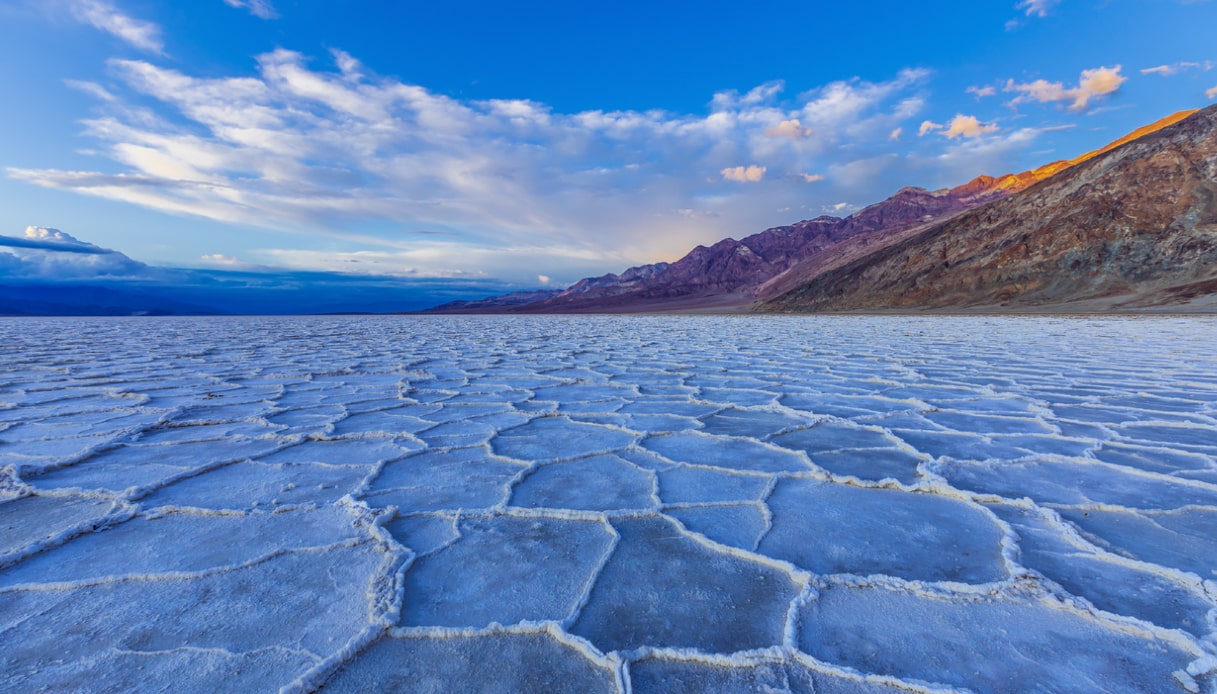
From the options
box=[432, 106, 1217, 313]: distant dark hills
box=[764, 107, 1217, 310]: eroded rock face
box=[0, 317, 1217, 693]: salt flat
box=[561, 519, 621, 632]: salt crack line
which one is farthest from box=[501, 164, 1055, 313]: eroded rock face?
box=[561, 519, 621, 632]: salt crack line

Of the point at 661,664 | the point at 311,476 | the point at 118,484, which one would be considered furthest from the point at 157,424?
the point at 661,664

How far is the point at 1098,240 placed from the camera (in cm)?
2366

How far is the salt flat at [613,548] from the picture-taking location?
0.96 metres

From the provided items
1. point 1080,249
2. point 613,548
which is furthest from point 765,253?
point 613,548

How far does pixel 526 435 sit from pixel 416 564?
1.27 m

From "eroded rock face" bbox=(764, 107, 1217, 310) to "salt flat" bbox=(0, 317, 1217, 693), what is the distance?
24965 millimetres

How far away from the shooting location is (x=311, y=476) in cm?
197

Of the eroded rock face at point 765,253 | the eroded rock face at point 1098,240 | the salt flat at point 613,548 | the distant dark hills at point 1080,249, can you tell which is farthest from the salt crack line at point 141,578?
the eroded rock face at point 765,253

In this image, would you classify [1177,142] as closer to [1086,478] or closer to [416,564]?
[1086,478]

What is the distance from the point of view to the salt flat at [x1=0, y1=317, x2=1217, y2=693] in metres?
0.96

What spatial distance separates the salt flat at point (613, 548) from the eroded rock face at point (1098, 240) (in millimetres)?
24965

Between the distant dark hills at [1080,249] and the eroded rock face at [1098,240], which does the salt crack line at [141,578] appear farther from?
the eroded rock face at [1098,240]

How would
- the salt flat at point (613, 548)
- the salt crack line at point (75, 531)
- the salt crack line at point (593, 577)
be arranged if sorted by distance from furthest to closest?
the salt crack line at point (75, 531)
the salt crack line at point (593, 577)
the salt flat at point (613, 548)

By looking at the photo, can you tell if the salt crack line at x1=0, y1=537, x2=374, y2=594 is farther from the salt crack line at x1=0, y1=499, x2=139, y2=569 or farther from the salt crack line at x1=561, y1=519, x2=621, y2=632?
the salt crack line at x1=561, y1=519, x2=621, y2=632
